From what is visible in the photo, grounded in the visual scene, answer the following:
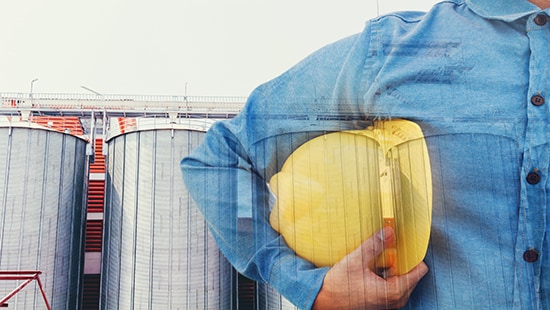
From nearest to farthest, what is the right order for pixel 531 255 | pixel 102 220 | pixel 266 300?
pixel 531 255 < pixel 266 300 < pixel 102 220

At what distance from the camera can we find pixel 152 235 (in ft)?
7.72

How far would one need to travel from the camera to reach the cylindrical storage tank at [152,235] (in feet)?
7.25

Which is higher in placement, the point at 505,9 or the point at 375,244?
the point at 505,9

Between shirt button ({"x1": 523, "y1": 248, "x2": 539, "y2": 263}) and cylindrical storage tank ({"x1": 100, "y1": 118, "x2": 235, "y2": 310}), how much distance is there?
1406mm

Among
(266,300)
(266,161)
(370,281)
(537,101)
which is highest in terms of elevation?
(537,101)

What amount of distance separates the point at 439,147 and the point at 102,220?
2041 mm

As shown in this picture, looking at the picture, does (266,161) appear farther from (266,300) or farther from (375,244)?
(266,300)

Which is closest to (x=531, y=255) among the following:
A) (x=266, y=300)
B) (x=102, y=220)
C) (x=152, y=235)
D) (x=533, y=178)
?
(x=533, y=178)

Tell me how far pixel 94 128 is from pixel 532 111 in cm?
192

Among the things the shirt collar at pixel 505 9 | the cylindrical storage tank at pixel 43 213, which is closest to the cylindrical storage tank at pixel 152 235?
the cylindrical storage tank at pixel 43 213

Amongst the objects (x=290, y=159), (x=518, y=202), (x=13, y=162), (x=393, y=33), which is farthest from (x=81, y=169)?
(x=518, y=202)

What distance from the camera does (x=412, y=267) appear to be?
106 cm

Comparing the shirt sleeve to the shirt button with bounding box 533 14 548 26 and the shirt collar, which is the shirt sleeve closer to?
the shirt collar

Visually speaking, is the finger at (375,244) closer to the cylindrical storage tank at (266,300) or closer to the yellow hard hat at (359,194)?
the yellow hard hat at (359,194)
